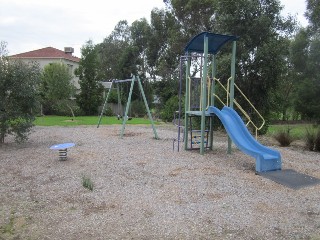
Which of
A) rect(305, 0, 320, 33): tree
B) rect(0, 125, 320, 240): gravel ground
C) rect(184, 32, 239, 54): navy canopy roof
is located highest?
rect(305, 0, 320, 33): tree

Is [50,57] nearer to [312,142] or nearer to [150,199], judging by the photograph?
[312,142]

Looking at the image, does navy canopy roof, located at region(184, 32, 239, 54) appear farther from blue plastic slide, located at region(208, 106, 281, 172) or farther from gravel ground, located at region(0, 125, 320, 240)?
gravel ground, located at region(0, 125, 320, 240)

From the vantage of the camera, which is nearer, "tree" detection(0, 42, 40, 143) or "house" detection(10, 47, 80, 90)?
"tree" detection(0, 42, 40, 143)

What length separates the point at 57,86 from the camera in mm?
26766

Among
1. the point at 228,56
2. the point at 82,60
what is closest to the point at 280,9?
the point at 228,56

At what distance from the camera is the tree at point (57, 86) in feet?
88.0

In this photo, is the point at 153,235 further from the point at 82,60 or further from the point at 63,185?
the point at 82,60

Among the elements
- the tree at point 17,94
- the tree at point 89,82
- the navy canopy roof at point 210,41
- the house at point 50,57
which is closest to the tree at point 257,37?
the navy canopy roof at point 210,41

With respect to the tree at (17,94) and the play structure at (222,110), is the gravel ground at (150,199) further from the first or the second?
the tree at (17,94)

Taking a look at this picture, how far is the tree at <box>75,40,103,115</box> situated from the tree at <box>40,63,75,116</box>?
Answer: 2237 millimetres

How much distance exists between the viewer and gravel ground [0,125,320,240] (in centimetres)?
440

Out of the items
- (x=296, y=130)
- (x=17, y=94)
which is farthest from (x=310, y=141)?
(x=17, y=94)

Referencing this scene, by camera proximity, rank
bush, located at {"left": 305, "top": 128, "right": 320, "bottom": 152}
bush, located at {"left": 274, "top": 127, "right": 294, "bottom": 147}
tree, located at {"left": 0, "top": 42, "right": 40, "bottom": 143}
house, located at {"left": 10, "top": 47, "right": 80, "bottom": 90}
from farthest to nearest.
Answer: house, located at {"left": 10, "top": 47, "right": 80, "bottom": 90} < bush, located at {"left": 274, "top": 127, "right": 294, "bottom": 147} < bush, located at {"left": 305, "top": 128, "right": 320, "bottom": 152} < tree, located at {"left": 0, "top": 42, "right": 40, "bottom": 143}

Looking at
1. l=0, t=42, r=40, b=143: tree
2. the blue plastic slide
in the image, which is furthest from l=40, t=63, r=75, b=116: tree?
the blue plastic slide
